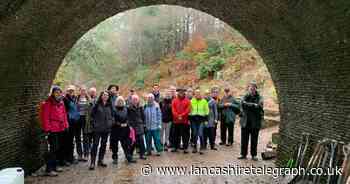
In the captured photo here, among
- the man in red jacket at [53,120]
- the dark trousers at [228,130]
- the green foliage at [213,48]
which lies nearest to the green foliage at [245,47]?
the green foliage at [213,48]

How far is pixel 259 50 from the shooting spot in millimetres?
11336

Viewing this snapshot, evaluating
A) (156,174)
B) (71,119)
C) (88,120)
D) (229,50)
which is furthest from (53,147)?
(229,50)

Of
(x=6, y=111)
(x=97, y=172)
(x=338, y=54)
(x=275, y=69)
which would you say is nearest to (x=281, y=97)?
(x=275, y=69)

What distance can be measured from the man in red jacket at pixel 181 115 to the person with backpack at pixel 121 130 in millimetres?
2065

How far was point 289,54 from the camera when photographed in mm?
9453

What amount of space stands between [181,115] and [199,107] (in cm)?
60

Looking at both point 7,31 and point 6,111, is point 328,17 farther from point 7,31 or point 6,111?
point 6,111

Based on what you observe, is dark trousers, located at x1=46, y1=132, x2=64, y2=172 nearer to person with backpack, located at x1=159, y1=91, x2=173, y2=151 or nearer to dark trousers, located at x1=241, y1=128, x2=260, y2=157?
person with backpack, located at x1=159, y1=91, x2=173, y2=151

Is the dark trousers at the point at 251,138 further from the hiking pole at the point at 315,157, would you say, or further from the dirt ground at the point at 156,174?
the hiking pole at the point at 315,157

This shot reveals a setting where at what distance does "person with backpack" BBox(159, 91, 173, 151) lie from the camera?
13.5m

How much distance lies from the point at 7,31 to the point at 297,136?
6.22 m

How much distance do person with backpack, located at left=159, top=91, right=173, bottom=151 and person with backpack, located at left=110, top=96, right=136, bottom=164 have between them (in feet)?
7.14

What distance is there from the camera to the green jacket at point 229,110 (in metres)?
14.2

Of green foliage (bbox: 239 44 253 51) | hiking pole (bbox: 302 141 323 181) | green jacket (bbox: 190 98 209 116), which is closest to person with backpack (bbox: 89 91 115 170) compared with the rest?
green jacket (bbox: 190 98 209 116)
